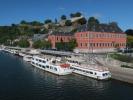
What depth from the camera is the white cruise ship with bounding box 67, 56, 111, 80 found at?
67.2 metres

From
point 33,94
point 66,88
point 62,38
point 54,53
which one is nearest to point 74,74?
point 66,88

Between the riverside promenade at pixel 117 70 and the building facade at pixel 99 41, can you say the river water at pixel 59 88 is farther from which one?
the building facade at pixel 99 41

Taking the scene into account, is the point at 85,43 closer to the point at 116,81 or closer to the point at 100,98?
the point at 116,81

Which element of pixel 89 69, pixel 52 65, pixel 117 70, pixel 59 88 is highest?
pixel 52 65

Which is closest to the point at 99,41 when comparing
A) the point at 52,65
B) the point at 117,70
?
the point at 52,65

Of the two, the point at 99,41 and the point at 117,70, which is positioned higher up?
the point at 99,41

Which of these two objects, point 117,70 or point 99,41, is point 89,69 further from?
point 99,41

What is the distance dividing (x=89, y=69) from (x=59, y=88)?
45.4 ft

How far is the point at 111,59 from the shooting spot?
263 ft

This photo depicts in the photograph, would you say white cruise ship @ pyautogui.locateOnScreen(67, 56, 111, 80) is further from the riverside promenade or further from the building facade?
the building facade

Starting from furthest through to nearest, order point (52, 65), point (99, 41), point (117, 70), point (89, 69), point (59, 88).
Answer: point (99, 41) → point (52, 65) → point (117, 70) → point (89, 69) → point (59, 88)

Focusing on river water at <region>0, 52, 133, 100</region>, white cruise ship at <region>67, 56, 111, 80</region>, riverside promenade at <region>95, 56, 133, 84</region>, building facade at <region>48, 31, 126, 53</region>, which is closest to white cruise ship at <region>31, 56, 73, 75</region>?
river water at <region>0, 52, 133, 100</region>

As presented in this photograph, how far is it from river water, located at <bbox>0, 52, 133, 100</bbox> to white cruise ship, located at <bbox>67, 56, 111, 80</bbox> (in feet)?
4.65

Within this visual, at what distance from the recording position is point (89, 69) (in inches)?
2773
